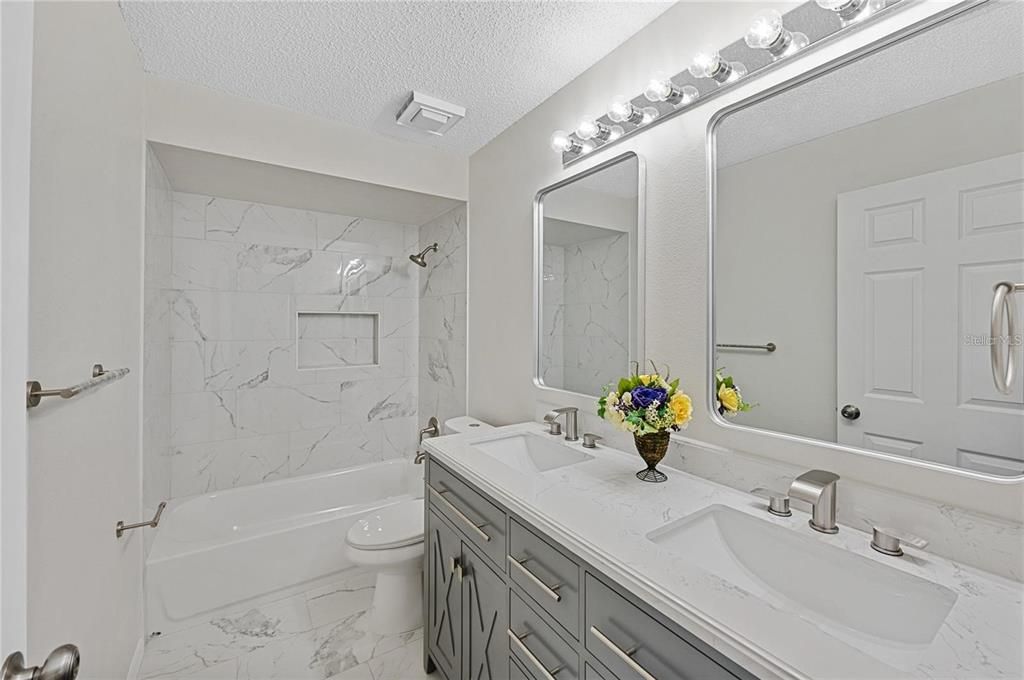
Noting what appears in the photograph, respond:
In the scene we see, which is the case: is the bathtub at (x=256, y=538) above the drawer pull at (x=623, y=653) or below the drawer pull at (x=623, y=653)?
below

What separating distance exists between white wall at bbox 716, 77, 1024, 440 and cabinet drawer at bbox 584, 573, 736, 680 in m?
0.64

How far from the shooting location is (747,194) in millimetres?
1247

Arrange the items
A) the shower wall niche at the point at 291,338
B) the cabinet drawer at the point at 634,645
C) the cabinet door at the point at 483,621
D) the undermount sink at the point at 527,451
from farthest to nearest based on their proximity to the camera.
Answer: the shower wall niche at the point at 291,338 < the undermount sink at the point at 527,451 < the cabinet door at the point at 483,621 < the cabinet drawer at the point at 634,645

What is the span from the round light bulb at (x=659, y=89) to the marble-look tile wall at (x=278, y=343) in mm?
2202

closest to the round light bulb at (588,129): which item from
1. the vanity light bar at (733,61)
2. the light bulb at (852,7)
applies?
the vanity light bar at (733,61)

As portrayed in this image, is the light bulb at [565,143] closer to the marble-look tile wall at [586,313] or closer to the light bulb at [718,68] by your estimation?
the marble-look tile wall at [586,313]

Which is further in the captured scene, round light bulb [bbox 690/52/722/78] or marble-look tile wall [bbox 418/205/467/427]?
marble-look tile wall [bbox 418/205/467/427]

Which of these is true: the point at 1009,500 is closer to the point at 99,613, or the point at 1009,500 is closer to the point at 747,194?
the point at 747,194

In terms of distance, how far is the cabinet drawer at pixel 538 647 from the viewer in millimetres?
975

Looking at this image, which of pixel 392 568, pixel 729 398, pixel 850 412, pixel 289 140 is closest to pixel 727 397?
pixel 729 398

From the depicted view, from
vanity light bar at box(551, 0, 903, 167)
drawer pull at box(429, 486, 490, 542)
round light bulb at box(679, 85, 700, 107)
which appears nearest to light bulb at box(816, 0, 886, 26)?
vanity light bar at box(551, 0, 903, 167)

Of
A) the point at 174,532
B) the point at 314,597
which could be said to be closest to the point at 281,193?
the point at 174,532

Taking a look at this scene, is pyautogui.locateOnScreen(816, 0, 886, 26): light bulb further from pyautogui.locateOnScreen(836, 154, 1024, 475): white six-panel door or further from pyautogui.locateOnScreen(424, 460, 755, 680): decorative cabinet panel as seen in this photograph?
pyautogui.locateOnScreen(424, 460, 755, 680): decorative cabinet panel

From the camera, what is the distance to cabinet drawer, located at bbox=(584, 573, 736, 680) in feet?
2.36
